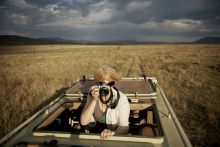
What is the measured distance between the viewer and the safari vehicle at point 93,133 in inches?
81.7

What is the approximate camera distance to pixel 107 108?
2.61 m

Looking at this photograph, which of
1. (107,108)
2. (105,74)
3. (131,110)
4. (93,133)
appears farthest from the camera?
(131,110)

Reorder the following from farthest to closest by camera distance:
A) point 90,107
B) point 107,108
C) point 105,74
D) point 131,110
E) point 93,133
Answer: point 131,110, point 105,74, point 107,108, point 90,107, point 93,133

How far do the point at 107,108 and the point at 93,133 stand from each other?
1.56 ft

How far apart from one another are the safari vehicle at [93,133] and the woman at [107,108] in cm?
26

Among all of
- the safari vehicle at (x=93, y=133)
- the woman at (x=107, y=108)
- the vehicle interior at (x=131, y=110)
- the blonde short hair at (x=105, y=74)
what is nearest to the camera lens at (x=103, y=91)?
the woman at (x=107, y=108)

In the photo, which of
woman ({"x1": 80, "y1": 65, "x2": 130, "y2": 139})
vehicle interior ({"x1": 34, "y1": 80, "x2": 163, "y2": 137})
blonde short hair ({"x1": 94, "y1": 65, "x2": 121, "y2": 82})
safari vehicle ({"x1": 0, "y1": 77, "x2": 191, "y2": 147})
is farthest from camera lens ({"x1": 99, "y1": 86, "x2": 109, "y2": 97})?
vehicle interior ({"x1": 34, "y1": 80, "x2": 163, "y2": 137})

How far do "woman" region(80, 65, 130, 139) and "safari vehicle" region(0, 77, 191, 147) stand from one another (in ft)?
0.86

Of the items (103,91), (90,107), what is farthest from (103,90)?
(90,107)

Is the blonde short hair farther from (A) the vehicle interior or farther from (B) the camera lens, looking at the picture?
(A) the vehicle interior

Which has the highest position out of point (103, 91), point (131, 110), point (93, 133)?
point (103, 91)

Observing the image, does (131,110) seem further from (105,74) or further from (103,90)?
(103,90)

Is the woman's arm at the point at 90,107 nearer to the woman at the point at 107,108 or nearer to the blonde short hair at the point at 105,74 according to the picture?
the woman at the point at 107,108

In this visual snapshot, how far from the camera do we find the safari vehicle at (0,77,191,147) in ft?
6.81
